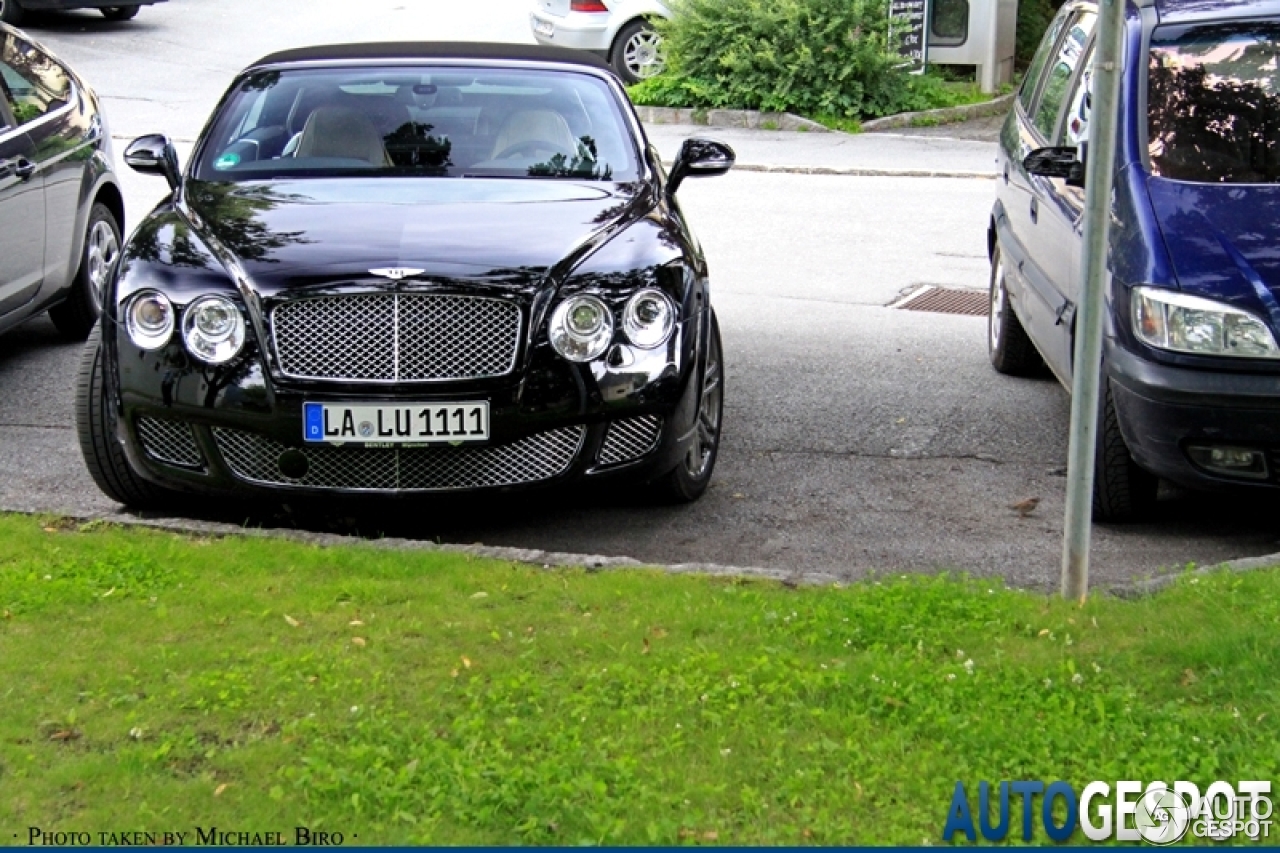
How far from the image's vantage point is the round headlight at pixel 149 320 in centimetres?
591

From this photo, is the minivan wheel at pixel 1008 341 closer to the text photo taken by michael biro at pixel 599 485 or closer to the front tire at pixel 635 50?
the text photo taken by michael biro at pixel 599 485

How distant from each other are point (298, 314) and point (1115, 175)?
2936mm

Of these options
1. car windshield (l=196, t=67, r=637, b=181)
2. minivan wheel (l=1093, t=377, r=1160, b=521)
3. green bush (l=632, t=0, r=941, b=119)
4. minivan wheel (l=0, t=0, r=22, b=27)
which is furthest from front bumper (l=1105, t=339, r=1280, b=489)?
minivan wheel (l=0, t=0, r=22, b=27)

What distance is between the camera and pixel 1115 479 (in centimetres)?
630

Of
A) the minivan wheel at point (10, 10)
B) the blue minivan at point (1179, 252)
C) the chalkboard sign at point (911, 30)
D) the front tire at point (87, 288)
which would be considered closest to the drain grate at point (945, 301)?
the blue minivan at point (1179, 252)

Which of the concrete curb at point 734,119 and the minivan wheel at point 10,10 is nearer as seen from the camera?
the concrete curb at point 734,119

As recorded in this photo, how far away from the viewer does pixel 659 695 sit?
430cm

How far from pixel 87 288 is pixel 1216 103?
554 centimetres

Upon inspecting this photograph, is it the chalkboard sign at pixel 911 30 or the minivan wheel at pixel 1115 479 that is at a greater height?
the minivan wheel at pixel 1115 479

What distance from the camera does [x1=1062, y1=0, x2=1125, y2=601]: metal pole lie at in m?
4.63

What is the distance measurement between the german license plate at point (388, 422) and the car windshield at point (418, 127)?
1.60 metres

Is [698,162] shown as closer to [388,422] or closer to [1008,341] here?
[1008,341]

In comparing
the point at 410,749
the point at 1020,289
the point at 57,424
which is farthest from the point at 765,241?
the point at 410,749

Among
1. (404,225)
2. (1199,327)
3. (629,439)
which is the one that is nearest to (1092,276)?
(1199,327)
